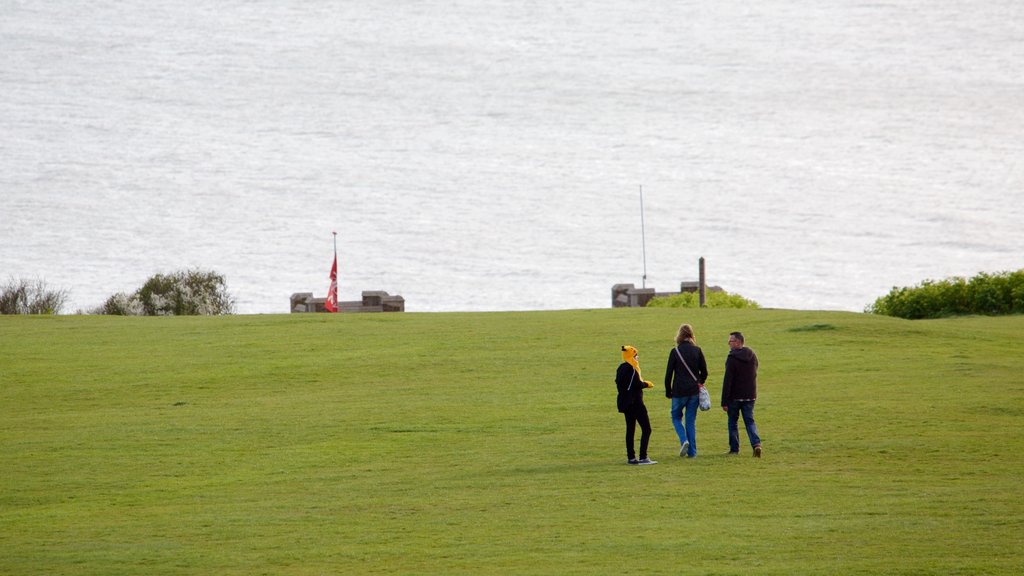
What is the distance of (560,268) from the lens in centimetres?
10069

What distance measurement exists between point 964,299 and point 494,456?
27491 millimetres

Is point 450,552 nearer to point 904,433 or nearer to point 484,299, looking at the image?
point 904,433

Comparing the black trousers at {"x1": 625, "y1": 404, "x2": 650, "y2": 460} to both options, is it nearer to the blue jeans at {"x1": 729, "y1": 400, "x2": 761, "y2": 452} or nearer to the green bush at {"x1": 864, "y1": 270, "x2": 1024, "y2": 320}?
the blue jeans at {"x1": 729, "y1": 400, "x2": 761, "y2": 452}

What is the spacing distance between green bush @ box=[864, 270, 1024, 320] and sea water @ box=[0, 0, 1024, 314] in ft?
146

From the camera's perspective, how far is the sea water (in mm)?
102062

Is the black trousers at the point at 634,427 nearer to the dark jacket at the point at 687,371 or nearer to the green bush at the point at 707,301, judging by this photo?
the dark jacket at the point at 687,371

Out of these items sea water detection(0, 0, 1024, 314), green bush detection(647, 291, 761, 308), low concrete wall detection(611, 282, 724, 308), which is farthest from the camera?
sea water detection(0, 0, 1024, 314)

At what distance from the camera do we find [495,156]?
123625mm

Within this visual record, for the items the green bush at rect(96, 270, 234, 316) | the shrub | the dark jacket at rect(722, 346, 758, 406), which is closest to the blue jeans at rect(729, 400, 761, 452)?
the dark jacket at rect(722, 346, 758, 406)

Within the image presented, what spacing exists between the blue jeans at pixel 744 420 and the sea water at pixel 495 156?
6799 cm

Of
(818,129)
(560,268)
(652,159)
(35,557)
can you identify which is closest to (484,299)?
(560,268)

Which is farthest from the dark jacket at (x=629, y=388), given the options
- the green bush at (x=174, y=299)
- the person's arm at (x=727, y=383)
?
the green bush at (x=174, y=299)

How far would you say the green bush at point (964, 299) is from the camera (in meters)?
43.4

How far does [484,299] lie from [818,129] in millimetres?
55066
